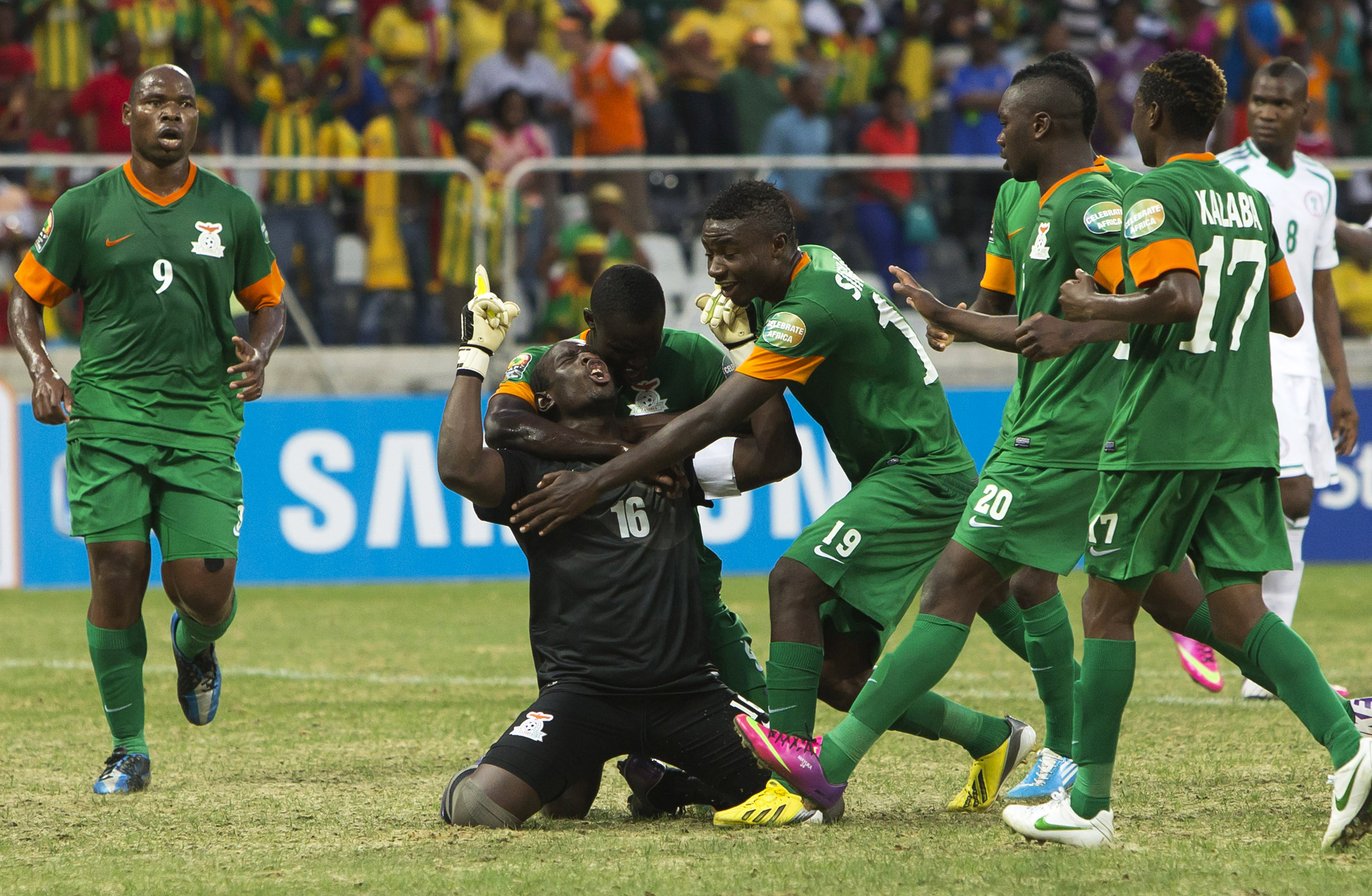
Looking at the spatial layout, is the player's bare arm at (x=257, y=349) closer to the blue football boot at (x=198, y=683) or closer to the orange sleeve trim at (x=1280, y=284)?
the blue football boot at (x=198, y=683)

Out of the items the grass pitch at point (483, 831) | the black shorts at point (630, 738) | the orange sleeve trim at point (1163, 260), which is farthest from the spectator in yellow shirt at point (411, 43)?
the orange sleeve trim at point (1163, 260)

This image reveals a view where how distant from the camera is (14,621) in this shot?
1008cm

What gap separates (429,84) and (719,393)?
9937mm

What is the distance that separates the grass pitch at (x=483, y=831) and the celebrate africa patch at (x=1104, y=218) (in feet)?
5.52

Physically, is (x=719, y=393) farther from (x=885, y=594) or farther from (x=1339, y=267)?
(x=1339, y=267)

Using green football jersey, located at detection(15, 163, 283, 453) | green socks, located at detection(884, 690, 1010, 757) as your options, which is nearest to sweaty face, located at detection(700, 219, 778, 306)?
green socks, located at detection(884, 690, 1010, 757)

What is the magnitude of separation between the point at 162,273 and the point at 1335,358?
195 inches

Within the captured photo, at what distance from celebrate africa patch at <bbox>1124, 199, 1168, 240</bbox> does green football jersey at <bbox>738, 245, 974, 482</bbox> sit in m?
0.90

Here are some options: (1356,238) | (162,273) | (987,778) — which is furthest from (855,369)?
(1356,238)

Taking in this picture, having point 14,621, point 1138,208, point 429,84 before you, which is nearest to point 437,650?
point 14,621

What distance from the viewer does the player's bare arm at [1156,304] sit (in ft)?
14.0

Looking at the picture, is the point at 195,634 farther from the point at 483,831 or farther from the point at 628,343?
the point at 628,343

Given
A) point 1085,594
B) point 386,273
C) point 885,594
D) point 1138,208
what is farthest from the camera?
point 386,273

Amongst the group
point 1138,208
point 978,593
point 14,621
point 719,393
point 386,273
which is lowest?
point 14,621
